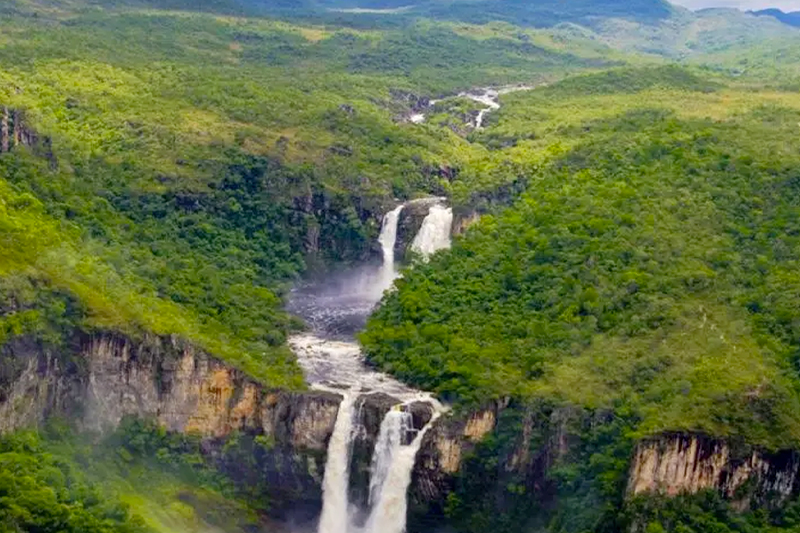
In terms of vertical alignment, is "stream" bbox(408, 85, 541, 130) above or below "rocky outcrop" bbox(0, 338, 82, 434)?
above

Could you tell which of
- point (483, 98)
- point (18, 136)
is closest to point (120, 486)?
point (18, 136)

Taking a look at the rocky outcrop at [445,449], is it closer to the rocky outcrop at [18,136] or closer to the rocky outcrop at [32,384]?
the rocky outcrop at [32,384]

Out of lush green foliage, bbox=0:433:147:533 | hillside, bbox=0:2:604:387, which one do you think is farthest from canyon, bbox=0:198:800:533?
lush green foliage, bbox=0:433:147:533

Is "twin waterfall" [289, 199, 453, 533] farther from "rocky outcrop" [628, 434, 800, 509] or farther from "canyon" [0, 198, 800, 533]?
"rocky outcrop" [628, 434, 800, 509]

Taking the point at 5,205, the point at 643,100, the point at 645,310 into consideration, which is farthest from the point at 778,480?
the point at 643,100

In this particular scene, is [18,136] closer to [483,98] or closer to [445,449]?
[445,449]

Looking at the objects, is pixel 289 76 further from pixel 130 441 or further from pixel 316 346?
pixel 130 441
